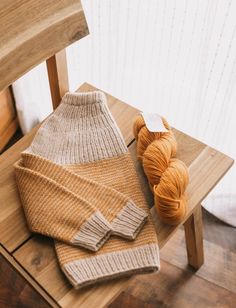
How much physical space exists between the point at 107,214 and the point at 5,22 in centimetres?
39

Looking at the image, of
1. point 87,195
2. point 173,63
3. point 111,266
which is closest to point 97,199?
point 87,195

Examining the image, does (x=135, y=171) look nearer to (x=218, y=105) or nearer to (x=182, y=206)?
(x=182, y=206)

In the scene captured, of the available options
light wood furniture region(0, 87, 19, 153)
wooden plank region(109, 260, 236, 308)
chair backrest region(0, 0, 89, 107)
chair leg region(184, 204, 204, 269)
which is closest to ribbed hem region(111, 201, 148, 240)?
chair leg region(184, 204, 204, 269)

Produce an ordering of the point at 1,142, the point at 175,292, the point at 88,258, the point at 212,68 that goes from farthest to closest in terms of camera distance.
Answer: the point at 1,142 < the point at 175,292 < the point at 212,68 < the point at 88,258

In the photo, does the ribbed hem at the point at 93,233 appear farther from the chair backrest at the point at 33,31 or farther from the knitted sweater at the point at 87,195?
the chair backrest at the point at 33,31

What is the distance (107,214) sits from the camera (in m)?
0.90

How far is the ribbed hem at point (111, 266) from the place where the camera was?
2.74 feet

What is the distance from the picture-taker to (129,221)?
89 cm

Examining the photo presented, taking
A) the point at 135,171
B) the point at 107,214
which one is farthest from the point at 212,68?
the point at 107,214

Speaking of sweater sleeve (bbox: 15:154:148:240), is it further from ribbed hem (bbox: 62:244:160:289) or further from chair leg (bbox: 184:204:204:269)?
chair leg (bbox: 184:204:204:269)

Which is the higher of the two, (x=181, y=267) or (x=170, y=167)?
(x=170, y=167)

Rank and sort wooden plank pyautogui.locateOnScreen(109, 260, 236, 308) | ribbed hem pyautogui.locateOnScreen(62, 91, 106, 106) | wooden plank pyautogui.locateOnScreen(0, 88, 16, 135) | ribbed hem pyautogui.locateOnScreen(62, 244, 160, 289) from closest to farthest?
ribbed hem pyautogui.locateOnScreen(62, 244, 160, 289) < ribbed hem pyautogui.locateOnScreen(62, 91, 106, 106) < wooden plank pyautogui.locateOnScreen(109, 260, 236, 308) < wooden plank pyautogui.locateOnScreen(0, 88, 16, 135)

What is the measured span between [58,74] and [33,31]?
0.53 ft

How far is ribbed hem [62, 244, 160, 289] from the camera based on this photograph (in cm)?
83
